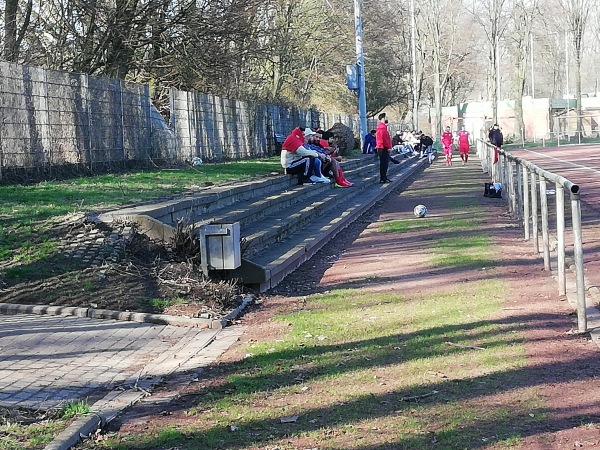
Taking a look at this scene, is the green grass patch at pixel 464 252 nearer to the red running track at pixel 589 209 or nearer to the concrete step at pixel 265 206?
the red running track at pixel 589 209

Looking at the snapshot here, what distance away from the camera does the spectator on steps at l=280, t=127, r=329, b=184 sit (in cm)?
2150

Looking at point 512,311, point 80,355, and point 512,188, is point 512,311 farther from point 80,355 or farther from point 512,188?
point 512,188

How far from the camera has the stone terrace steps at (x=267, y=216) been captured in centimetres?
1128

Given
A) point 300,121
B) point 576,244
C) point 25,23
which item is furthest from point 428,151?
point 576,244

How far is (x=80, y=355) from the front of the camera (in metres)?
7.67

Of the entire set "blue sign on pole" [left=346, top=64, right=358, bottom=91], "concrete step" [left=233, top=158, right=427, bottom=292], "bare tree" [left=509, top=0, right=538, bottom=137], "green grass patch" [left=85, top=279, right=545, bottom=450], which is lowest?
"green grass patch" [left=85, top=279, right=545, bottom=450]

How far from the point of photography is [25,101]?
17.2m

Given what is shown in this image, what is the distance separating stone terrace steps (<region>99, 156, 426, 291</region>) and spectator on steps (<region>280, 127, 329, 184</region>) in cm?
23

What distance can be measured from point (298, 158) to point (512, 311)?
1372cm

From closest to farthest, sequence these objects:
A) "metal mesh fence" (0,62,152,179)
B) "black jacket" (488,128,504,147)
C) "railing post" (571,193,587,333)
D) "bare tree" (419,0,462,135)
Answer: "railing post" (571,193,587,333), "metal mesh fence" (0,62,152,179), "black jacket" (488,128,504,147), "bare tree" (419,0,462,135)

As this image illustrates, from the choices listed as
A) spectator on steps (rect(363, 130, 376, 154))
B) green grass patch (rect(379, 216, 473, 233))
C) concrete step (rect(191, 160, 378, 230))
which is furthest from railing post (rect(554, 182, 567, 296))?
spectator on steps (rect(363, 130, 376, 154))

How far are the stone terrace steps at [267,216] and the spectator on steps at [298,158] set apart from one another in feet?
0.76

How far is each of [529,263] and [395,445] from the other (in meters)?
6.92

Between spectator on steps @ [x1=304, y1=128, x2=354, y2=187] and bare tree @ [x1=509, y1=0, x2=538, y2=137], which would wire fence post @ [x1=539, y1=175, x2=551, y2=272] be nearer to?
spectator on steps @ [x1=304, y1=128, x2=354, y2=187]
